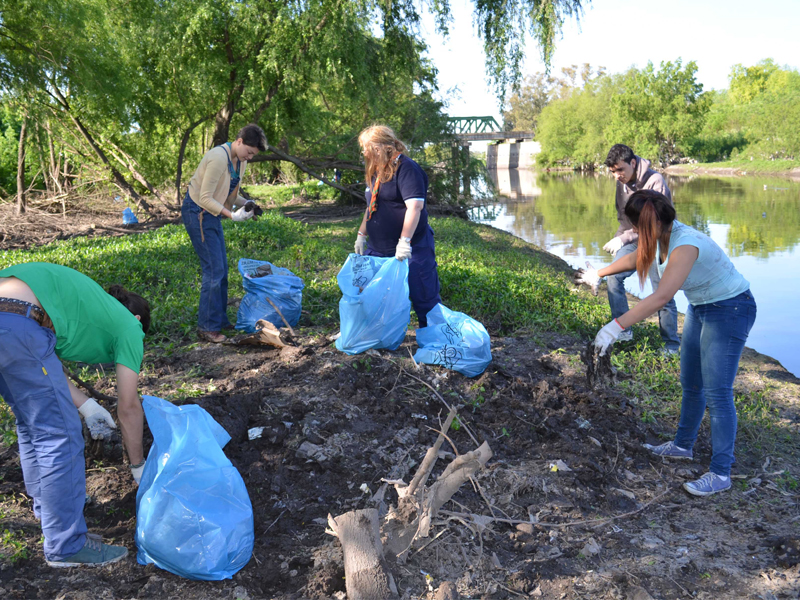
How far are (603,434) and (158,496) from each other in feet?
8.14

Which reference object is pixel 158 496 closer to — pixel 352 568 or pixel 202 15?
pixel 352 568

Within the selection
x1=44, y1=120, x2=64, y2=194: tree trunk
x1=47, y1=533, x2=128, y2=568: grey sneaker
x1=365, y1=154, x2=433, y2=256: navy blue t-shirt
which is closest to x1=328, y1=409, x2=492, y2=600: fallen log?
x1=47, y1=533, x2=128, y2=568: grey sneaker

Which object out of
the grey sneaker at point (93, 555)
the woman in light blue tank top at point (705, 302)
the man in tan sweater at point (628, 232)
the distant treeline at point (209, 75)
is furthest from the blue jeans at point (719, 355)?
the distant treeline at point (209, 75)

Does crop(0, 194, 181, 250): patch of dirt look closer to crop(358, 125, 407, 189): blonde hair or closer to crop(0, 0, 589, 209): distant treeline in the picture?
crop(0, 0, 589, 209): distant treeline

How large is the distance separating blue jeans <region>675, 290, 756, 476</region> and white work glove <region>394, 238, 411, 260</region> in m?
1.69

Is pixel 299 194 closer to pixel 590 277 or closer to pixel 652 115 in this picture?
pixel 590 277

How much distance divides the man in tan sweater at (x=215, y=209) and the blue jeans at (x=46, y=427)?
2.29 metres

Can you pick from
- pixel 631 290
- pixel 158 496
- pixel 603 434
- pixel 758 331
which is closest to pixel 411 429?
pixel 603 434

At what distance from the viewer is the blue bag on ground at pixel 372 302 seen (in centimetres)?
400

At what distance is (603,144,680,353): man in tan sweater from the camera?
4.79m

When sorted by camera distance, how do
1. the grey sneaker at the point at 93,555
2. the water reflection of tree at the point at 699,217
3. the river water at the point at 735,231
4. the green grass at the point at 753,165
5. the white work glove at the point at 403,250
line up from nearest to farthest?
the grey sneaker at the point at 93,555 < the white work glove at the point at 403,250 < the river water at the point at 735,231 < the water reflection of tree at the point at 699,217 < the green grass at the point at 753,165

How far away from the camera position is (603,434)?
3633 millimetres

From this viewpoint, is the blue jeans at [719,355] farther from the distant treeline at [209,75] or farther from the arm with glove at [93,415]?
the distant treeline at [209,75]

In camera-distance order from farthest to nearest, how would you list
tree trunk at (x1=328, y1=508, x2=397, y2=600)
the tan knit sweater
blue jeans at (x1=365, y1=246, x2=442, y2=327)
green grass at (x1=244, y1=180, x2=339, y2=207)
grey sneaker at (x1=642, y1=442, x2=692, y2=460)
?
green grass at (x1=244, y1=180, x2=339, y2=207), the tan knit sweater, blue jeans at (x1=365, y1=246, x2=442, y2=327), grey sneaker at (x1=642, y1=442, x2=692, y2=460), tree trunk at (x1=328, y1=508, x2=397, y2=600)
